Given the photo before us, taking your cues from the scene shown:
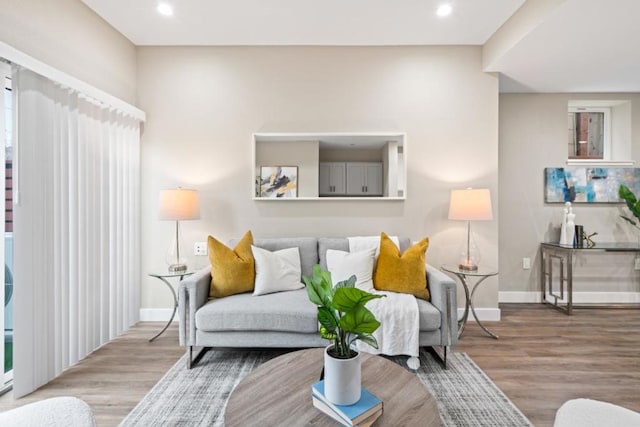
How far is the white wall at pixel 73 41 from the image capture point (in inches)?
78.0

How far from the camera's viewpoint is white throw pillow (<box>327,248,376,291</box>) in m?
2.55

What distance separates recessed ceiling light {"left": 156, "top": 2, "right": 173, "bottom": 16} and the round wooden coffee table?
2.66m

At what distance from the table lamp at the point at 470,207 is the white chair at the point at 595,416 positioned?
174 centimetres

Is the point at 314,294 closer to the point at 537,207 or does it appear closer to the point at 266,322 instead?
the point at 266,322

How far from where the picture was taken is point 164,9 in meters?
2.56

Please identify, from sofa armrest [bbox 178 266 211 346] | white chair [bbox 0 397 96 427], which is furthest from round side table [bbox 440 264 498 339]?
white chair [bbox 0 397 96 427]

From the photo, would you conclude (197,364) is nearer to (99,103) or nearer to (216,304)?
(216,304)

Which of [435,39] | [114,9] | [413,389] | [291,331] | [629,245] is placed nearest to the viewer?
[413,389]

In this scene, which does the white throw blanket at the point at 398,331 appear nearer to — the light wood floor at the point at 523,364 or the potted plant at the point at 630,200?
the light wood floor at the point at 523,364

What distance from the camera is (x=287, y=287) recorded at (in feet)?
8.56

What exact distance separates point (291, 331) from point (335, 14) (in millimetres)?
2437

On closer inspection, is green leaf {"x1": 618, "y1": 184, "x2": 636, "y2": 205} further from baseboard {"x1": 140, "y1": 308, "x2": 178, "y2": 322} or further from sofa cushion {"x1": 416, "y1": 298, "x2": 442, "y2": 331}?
baseboard {"x1": 140, "y1": 308, "x2": 178, "y2": 322}

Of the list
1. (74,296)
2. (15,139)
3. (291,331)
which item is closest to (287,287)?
(291,331)

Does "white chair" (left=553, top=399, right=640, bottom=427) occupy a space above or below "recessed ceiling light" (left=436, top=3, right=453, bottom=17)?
below
